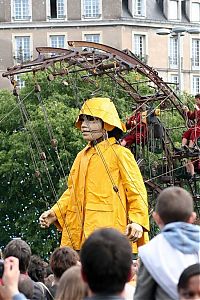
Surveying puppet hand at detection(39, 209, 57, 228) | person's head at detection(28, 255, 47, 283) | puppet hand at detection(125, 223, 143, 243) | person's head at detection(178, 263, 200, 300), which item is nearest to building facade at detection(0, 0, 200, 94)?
puppet hand at detection(39, 209, 57, 228)

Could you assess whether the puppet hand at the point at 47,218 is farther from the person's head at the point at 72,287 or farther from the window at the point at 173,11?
the window at the point at 173,11

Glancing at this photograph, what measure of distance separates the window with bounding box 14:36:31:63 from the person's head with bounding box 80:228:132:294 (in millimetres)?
75769

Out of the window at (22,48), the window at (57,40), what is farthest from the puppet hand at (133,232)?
the window at (57,40)

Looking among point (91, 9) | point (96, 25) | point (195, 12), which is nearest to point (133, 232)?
point (96, 25)

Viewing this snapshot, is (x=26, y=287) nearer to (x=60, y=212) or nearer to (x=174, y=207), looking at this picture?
(x=174, y=207)

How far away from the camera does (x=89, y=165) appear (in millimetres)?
15727

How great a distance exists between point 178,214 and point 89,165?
6842 mm

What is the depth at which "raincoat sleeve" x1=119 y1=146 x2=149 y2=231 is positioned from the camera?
15281 millimetres

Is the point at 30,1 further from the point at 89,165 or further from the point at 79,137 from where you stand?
the point at 89,165

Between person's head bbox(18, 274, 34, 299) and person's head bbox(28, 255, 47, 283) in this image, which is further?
person's head bbox(28, 255, 47, 283)

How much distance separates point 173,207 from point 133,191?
645 centimetres

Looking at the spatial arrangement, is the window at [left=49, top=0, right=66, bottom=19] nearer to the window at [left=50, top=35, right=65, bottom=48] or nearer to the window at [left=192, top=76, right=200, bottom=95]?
the window at [left=50, top=35, right=65, bottom=48]

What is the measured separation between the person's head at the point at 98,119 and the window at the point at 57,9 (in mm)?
72542

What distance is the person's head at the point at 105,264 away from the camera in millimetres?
7652
